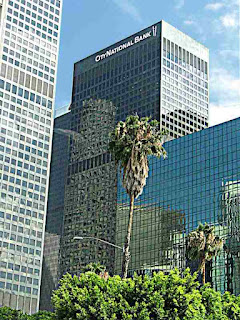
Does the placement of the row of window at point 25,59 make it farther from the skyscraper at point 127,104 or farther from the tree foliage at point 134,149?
the tree foliage at point 134,149

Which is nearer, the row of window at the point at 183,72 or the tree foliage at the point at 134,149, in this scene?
the tree foliage at the point at 134,149

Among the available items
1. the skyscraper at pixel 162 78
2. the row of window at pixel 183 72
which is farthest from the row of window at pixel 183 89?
the row of window at pixel 183 72

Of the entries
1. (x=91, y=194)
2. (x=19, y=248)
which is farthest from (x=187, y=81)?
(x=19, y=248)

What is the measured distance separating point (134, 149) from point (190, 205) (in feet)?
277

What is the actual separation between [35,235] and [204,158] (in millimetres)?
39439

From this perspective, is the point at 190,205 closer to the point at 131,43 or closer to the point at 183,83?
the point at 183,83

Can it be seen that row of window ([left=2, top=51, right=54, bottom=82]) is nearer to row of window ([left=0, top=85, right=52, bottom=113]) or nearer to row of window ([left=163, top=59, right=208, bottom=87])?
row of window ([left=0, top=85, right=52, bottom=113])

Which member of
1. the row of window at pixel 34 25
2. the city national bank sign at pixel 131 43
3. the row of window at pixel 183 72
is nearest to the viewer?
the row of window at pixel 34 25

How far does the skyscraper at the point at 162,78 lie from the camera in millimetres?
176875

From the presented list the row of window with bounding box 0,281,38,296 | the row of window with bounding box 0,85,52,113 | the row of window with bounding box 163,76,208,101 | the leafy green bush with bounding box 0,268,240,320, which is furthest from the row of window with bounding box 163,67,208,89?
the leafy green bush with bounding box 0,268,240,320

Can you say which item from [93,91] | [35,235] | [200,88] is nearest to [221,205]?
[35,235]

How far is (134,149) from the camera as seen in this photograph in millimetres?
55156

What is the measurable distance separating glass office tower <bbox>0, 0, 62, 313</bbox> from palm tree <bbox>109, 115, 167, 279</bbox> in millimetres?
83876

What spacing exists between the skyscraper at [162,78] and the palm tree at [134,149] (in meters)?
114
